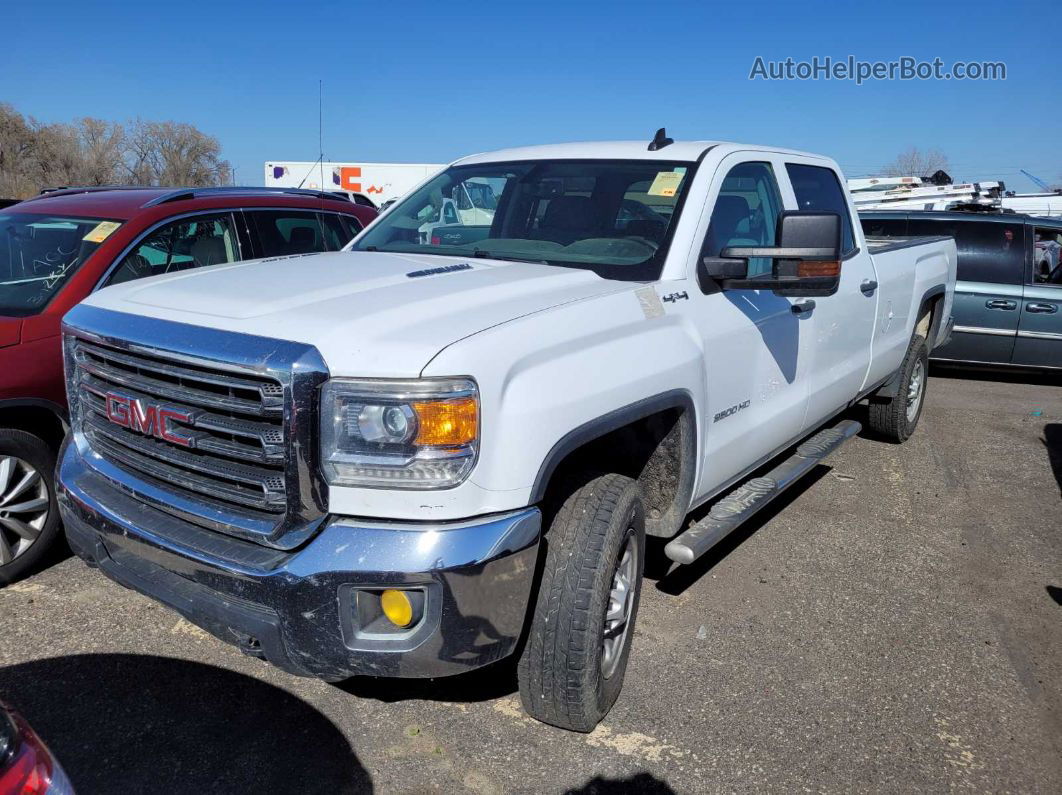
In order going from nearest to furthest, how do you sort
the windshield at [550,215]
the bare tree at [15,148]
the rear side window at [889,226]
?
1. the windshield at [550,215]
2. the rear side window at [889,226]
3. the bare tree at [15,148]

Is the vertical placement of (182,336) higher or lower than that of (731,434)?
higher

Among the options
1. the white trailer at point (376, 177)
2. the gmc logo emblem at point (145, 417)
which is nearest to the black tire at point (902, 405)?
the gmc logo emblem at point (145, 417)

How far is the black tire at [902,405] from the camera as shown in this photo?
654 centimetres

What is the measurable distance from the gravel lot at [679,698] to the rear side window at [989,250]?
5302mm

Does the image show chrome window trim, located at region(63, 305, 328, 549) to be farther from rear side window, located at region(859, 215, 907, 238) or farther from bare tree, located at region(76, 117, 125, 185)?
bare tree, located at region(76, 117, 125, 185)

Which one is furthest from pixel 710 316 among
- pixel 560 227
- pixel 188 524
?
pixel 188 524

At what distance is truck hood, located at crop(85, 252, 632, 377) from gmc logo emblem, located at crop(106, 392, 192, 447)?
290mm

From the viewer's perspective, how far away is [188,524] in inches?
109

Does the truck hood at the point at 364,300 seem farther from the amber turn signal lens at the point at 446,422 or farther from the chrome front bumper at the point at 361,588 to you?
the chrome front bumper at the point at 361,588

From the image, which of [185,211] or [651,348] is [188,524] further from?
[185,211]

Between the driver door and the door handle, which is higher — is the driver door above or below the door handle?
above

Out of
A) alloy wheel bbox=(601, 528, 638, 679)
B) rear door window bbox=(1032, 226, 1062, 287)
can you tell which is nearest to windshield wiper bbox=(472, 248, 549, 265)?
alloy wheel bbox=(601, 528, 638, 679)

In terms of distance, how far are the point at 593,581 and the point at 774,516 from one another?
290cm

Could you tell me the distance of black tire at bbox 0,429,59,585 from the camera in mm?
3906
